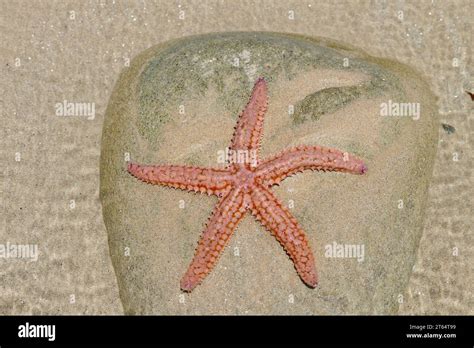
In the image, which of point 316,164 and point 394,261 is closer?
point 316,164

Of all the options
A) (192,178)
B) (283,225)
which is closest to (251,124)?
(192,178)

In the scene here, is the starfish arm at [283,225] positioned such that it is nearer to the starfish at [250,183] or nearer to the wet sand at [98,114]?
the starfish at [250,183]

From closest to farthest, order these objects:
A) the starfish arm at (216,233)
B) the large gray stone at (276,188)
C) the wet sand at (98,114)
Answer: the starfish arm at (216,233) < the large gray stone at (276,188) < the wet sand at (98,114)

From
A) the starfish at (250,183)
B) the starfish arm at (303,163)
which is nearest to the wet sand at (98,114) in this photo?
the starfish at (250,183)

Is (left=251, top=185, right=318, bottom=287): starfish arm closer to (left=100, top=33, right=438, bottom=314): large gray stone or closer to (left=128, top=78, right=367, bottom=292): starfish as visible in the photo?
(left=128, top=78, right=367, bottom=292): starfish
